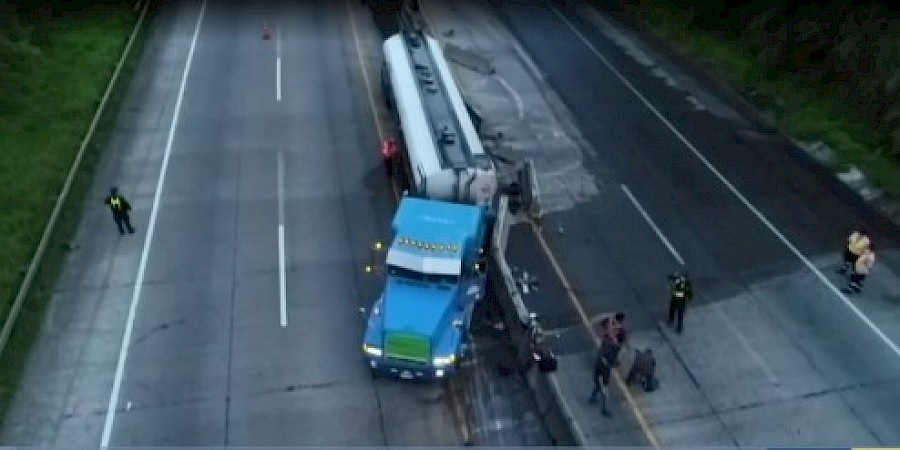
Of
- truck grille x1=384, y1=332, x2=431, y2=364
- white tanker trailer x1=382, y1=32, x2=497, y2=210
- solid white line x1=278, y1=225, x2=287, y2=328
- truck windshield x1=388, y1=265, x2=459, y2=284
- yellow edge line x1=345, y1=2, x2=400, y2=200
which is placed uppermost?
white tanker trailer x1=382, y1=32, x2=497, y2=210

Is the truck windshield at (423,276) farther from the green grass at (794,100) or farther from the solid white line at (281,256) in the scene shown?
the green grass at (794,100)

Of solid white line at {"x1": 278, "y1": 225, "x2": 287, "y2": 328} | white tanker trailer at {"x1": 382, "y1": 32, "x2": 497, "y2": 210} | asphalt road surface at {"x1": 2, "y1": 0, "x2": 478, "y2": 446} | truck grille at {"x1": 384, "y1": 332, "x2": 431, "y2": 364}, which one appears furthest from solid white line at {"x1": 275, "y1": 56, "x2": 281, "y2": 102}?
truck grille at {"x1": 384, "y1": 332, "x2": 431, "y2": 364}

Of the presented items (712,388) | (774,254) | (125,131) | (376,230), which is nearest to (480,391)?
(712,388)

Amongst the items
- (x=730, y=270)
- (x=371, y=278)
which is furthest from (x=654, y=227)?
(x=371, y=278)

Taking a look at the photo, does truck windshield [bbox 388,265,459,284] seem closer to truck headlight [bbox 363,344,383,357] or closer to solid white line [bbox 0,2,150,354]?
truck headlight [bbox 363,344,383,357]

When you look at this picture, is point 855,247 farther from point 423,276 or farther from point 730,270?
point 423,276

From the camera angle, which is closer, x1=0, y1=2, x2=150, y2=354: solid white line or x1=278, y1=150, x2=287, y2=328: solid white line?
x1=0, y1=2, x2=150, y2=354: solid white line

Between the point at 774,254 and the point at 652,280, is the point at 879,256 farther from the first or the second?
the point at 652,280
